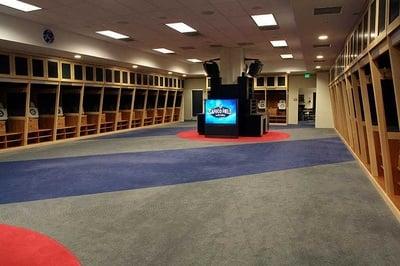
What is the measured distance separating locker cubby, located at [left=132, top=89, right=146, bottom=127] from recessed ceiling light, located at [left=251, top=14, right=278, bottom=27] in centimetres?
798

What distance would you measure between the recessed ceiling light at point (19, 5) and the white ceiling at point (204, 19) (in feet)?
0.66

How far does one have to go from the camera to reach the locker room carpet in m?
2.83

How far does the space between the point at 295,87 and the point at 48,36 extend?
43.7 feet

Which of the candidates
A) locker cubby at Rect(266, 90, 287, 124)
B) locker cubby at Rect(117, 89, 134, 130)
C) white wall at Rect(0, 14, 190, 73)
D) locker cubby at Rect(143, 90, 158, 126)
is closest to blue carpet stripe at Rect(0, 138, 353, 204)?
white wall at Rect(0, 14, 190, 73)

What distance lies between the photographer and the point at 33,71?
9.20 meters

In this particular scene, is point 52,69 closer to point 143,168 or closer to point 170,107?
point 143,168

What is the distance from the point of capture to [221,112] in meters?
11.4

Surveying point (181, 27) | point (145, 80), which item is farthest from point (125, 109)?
point (181, 27)

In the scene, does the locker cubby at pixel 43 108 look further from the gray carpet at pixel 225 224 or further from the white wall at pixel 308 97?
the white wall at pixel 308 97

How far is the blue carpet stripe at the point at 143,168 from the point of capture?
5.01 meters

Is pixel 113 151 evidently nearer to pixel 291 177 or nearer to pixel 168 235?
pixel 291 177

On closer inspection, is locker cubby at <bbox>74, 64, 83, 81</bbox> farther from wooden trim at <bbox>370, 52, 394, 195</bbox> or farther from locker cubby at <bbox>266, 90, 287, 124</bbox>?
locker cubby at <bbox>266, 90, 287, 124</bbox>

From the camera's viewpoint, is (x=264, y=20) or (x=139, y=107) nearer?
(x=264, y=20)

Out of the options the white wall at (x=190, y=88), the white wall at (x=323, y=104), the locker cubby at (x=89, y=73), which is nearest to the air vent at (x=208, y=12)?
the locker cubby at (x=89, y=73)
